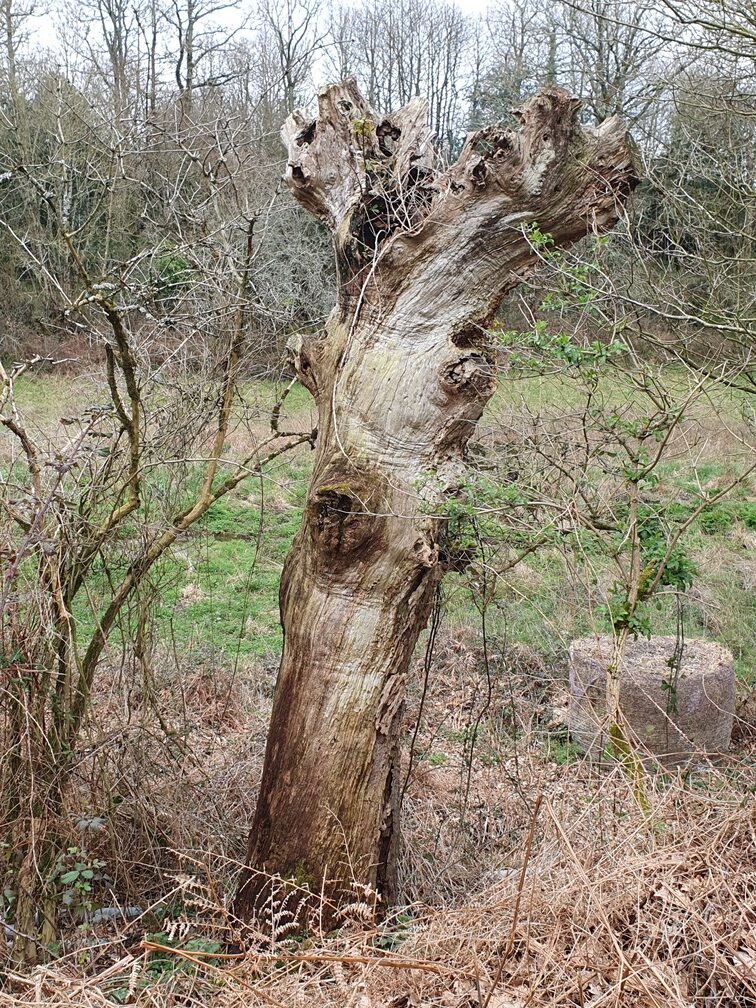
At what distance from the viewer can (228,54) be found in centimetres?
1320

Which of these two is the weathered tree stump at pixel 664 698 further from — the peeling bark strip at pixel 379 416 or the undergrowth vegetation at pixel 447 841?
the peeling bark strip at pixel 379 416

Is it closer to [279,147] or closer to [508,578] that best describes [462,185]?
[508,578]

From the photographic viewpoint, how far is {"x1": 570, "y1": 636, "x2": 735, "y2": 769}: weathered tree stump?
5.74 m

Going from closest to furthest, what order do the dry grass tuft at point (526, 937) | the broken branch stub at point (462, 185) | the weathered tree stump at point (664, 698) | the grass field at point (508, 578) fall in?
the dry grass tuft at point (526, 937), the broken branch stub at point (462, 185), the weathered tree stump at point (664, 698), the grass field at point (508, 578)

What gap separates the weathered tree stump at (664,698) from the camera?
5.74 meters

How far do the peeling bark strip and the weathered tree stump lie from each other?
2.51 meters

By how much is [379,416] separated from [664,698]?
3268 mm

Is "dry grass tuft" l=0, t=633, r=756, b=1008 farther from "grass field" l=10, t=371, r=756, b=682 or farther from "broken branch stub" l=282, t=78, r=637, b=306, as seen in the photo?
"broken branch stub" l=282, t=78, r=637, b=306

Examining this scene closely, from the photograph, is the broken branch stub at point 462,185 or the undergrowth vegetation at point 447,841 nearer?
the undergrowth vegetation at point 447,841

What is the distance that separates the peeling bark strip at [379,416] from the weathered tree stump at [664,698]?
2.51m

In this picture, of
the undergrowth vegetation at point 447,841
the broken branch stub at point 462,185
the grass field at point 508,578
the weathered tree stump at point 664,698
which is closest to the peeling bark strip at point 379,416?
the broken branch stub at point 462,185

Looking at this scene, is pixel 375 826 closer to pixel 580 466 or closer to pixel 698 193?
pixel 580 466

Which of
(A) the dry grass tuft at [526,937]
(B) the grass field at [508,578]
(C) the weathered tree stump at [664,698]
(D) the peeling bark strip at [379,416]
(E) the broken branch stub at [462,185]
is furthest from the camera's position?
(B) the grass field at [508,578]

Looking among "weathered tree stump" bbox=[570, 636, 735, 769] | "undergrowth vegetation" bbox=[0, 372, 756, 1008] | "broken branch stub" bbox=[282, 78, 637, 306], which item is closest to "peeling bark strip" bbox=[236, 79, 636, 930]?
"broken branch stub" bbox=[282, 78, 637, 306]
